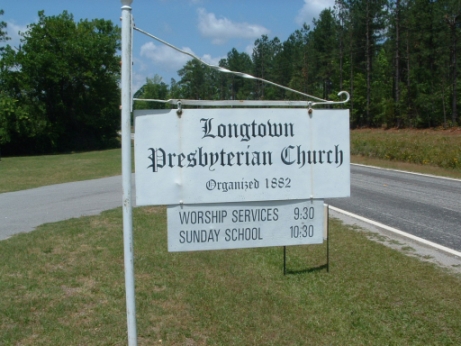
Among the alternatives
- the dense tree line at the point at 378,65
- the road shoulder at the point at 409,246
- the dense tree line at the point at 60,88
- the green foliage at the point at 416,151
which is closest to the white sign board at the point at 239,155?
the road shoulder at the point at 409,246

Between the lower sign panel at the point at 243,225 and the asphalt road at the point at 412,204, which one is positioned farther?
the asphalt road at the point at 412,204

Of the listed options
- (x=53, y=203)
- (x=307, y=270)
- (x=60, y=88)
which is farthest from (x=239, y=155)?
(x=60, y=88)

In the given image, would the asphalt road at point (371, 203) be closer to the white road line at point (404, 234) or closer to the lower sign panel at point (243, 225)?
the white road line at point (404, 234)

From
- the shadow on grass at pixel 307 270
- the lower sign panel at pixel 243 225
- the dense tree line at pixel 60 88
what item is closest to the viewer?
the lower sign panel at pixel 243 225

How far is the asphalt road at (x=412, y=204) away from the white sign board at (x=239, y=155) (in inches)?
185

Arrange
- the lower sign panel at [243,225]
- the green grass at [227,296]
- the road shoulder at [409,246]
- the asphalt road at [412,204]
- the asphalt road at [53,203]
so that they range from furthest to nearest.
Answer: the asphalt road at [53,203], the asphalt road at [412,204], the road shoulder at [409,246], the green grass at [227,296], the lower sign panel at [243,225]

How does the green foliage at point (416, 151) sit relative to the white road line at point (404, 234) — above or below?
above

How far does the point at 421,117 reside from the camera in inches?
1925

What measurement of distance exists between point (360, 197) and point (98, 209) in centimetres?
610

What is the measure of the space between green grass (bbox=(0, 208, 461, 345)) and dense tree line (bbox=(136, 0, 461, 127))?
30.3 m

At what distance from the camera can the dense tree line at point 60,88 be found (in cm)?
4366

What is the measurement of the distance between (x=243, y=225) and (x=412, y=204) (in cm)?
885

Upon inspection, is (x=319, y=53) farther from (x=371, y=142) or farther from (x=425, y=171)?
(x=425, y=171)

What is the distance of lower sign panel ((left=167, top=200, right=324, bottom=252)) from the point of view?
331cm
